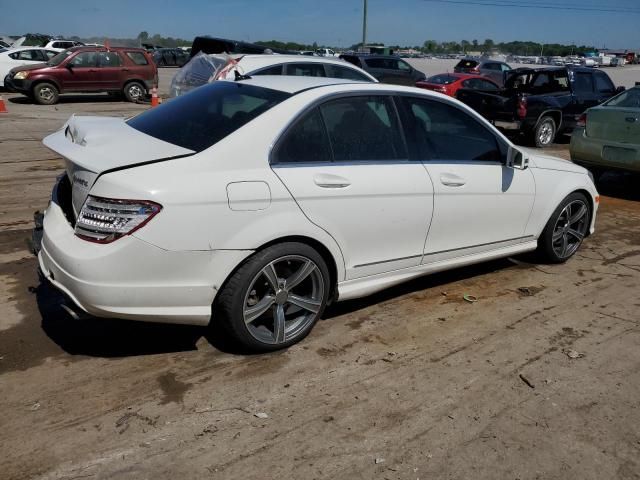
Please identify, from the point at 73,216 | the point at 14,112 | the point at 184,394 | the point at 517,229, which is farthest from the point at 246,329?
the point at 14,112

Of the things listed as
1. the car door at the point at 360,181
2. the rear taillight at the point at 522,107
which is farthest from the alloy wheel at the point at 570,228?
the rear taillight at the point at 522,107

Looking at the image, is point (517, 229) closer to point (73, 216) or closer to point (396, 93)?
point (396, 93)

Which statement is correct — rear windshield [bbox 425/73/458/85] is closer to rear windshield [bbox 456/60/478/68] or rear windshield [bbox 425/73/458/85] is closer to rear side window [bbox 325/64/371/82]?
rear side window [bbox 325/64/371/82]

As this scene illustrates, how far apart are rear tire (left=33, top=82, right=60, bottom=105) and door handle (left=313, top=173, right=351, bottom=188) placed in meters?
16.0

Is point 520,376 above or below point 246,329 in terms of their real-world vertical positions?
below

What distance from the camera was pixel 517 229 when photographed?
4.82 metres

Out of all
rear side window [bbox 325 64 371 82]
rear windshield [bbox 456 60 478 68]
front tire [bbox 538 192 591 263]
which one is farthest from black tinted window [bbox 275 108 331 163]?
rear windshield [bbox 456 60 478 68]

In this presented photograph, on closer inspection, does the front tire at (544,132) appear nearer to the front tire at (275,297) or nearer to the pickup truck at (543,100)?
the pickup truck at (543,100)

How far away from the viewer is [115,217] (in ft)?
9.78

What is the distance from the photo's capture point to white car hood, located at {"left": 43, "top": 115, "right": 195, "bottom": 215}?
123 inches

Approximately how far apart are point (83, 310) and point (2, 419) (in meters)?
0.64

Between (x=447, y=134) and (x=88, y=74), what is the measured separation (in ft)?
52.1

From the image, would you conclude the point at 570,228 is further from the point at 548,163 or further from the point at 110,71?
the point at 110,71

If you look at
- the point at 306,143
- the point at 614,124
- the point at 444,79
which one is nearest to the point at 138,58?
the point at 444,79
